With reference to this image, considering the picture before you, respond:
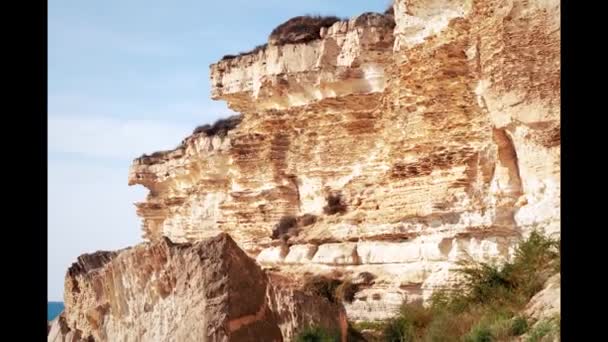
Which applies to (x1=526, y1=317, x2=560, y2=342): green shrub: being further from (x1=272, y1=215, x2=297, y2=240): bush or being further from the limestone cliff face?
(x1=272, y1=215, x2=297, y2=240): bush

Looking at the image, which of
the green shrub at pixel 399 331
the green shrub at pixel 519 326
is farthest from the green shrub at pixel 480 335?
the green shrub at pixel 399 331

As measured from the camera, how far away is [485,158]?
58.6 feet

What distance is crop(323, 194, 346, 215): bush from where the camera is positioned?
2351 cm

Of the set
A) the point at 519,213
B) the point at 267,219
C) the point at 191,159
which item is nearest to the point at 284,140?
the point at 267,219

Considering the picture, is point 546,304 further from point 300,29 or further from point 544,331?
point 300,29

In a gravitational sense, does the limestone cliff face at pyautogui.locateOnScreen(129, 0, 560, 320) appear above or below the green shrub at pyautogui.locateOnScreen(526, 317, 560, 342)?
above

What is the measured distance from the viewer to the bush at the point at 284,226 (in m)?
25.6

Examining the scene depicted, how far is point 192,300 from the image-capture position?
709 centimetres

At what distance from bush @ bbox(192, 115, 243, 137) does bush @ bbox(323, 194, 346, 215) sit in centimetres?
871

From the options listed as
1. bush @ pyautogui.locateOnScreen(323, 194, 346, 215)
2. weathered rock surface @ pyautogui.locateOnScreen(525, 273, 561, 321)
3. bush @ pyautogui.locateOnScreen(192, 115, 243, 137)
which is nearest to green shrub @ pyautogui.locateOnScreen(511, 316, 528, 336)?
weathered rock surface @ pyautogui.locateOnScreen(525, 273, 561, 321)

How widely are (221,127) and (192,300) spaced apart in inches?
1080

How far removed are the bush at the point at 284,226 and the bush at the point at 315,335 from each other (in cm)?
1725

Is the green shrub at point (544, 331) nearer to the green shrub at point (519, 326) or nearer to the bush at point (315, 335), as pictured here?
the green shrub at point (519, 326)
